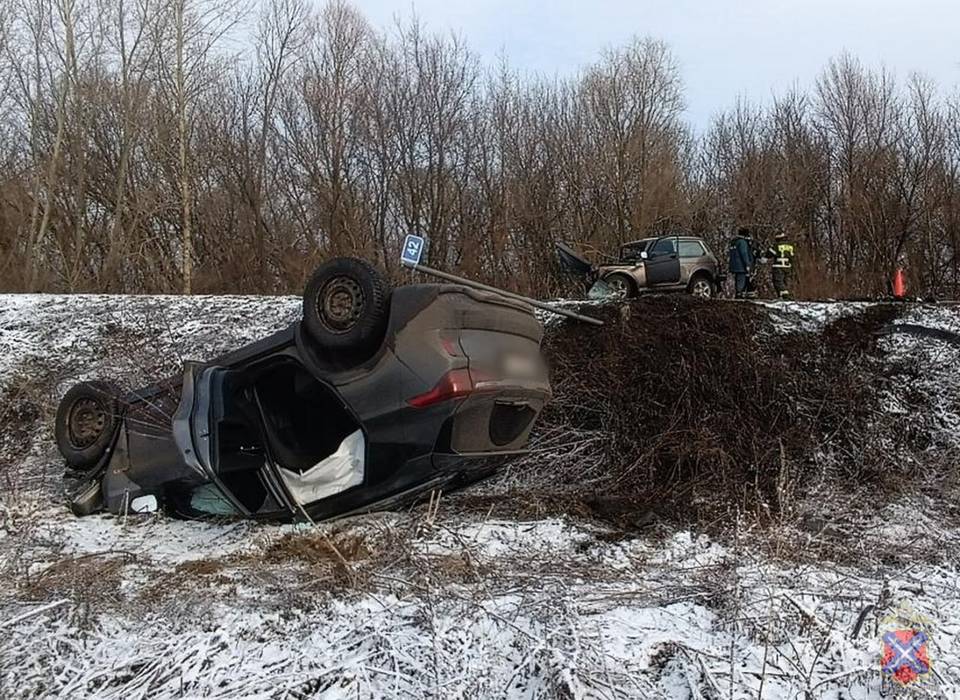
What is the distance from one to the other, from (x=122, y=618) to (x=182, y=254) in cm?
2074

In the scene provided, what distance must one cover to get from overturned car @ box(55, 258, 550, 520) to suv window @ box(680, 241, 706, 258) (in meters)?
10.2

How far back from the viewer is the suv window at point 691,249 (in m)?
14.9

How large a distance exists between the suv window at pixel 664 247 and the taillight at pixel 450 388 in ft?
36.4

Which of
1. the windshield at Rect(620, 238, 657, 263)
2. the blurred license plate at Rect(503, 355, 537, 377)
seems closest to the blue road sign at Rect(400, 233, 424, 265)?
the blurred license plate at Rect(503, 355, 537, 377)

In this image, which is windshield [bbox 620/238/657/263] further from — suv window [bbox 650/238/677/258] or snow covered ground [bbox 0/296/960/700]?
snow covered ground [bbox 0/296/960/700]

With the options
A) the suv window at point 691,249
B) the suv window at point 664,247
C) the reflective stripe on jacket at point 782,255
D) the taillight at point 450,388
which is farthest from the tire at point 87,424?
the reflective stripe on jacket at point 782,255

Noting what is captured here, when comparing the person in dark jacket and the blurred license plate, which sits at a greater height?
the person in dark jacket

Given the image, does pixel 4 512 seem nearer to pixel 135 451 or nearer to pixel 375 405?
pixel 135 451

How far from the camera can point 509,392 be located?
4.86 meters

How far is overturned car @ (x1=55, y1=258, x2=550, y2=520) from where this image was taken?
473 centimetres

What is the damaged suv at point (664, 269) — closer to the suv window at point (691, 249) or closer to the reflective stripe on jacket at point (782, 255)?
the suv window at point (691, 249)

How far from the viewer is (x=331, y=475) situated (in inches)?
207

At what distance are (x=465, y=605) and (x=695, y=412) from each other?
13.5ft

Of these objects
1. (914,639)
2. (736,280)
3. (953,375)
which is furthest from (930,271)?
(914,639)
